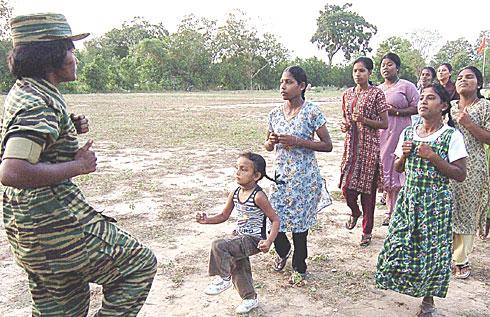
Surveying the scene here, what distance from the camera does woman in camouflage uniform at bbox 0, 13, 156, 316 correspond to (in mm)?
1980

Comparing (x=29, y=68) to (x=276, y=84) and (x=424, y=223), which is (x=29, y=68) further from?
(x=276, y=84)

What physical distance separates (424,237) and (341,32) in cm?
6849

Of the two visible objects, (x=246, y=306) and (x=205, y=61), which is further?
(x=205, y=61)

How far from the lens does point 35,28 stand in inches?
82.8

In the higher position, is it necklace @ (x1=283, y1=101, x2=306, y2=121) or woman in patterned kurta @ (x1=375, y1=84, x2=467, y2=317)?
necklace @ (x1=283, y1=101, x2=306, y2=121)

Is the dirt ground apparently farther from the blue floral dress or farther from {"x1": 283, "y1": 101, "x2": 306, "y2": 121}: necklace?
{"x1": 283, "y1": 101, "x2": 306, "y2": 121}: necklace

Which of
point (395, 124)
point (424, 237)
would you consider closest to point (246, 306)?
point (424, 237)

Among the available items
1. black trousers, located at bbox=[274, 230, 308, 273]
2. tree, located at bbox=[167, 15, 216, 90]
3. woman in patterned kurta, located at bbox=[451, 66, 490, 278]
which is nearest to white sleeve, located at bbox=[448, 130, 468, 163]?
woman in patterned kurta, located at bbox=[451, 66, 490, 278]

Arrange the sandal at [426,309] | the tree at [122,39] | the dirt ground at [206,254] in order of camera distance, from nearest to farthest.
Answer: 1. the sandal at [426,309]
2. the dirt ground at [206,254]
3. the tree at [122,39]

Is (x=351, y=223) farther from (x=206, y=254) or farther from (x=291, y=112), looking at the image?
(x=291, y=112)

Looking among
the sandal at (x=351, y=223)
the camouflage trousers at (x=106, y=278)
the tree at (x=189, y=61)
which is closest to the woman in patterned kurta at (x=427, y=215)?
the sandal at (x=351, y=223)

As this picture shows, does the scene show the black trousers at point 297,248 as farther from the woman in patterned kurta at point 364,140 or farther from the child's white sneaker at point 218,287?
the woman in patterned kurta at point 364,140

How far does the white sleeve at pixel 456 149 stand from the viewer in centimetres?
324

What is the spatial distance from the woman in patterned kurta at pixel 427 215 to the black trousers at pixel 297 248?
746 millimetres
